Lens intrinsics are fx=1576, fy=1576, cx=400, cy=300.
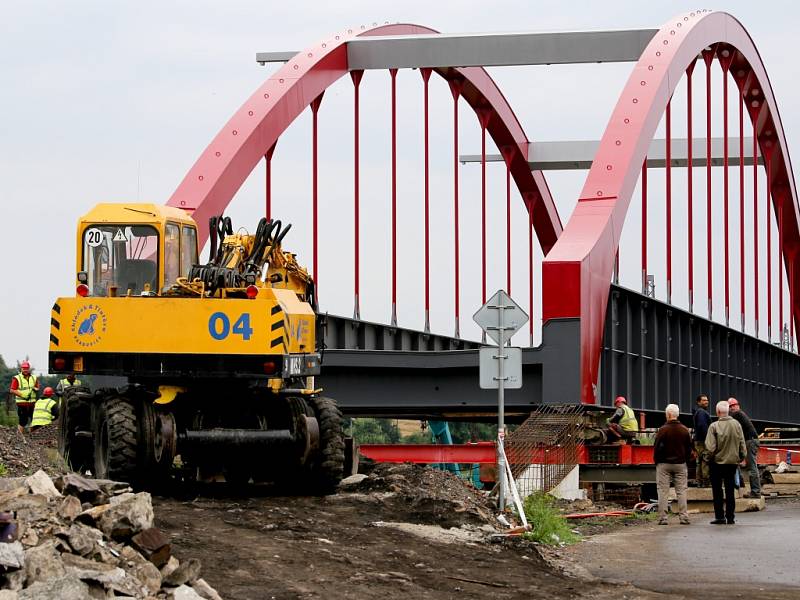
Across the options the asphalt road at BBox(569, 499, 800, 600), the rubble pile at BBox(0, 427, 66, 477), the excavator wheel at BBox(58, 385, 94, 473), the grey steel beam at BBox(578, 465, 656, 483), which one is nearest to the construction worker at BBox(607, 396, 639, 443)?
the grey steel beam at BBox(578, 465, 656, 483)

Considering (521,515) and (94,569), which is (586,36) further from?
(94,569)

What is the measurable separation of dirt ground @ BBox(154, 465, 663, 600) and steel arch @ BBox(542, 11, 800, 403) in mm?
6856

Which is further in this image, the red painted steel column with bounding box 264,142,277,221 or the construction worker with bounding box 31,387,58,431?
the red painted steel column with bounding box 264,142,277,221

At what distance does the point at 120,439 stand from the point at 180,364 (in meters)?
1.26

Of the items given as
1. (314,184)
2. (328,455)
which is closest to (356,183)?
(314,184)

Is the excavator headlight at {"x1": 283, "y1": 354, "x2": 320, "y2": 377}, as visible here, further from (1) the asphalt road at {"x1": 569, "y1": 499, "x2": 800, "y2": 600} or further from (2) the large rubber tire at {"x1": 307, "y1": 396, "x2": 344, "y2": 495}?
(1) the asphalt road at {"x1": 569, "y1": 499, "x2": 800, "y2": 600}

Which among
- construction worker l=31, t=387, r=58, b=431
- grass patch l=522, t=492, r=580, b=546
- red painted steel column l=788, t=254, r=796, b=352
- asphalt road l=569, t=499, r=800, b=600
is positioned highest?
red painted steel column l=788, t=254, r=796, b=352

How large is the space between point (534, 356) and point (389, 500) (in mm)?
7995

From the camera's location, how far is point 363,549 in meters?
14.0

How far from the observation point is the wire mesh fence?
22578 mm

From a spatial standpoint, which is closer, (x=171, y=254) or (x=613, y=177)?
(x=171, y=254)

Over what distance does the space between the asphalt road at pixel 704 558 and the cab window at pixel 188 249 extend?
5.74 metres

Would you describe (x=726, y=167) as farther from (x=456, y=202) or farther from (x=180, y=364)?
(x=180, y=364)

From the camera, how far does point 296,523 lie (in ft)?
50.2
